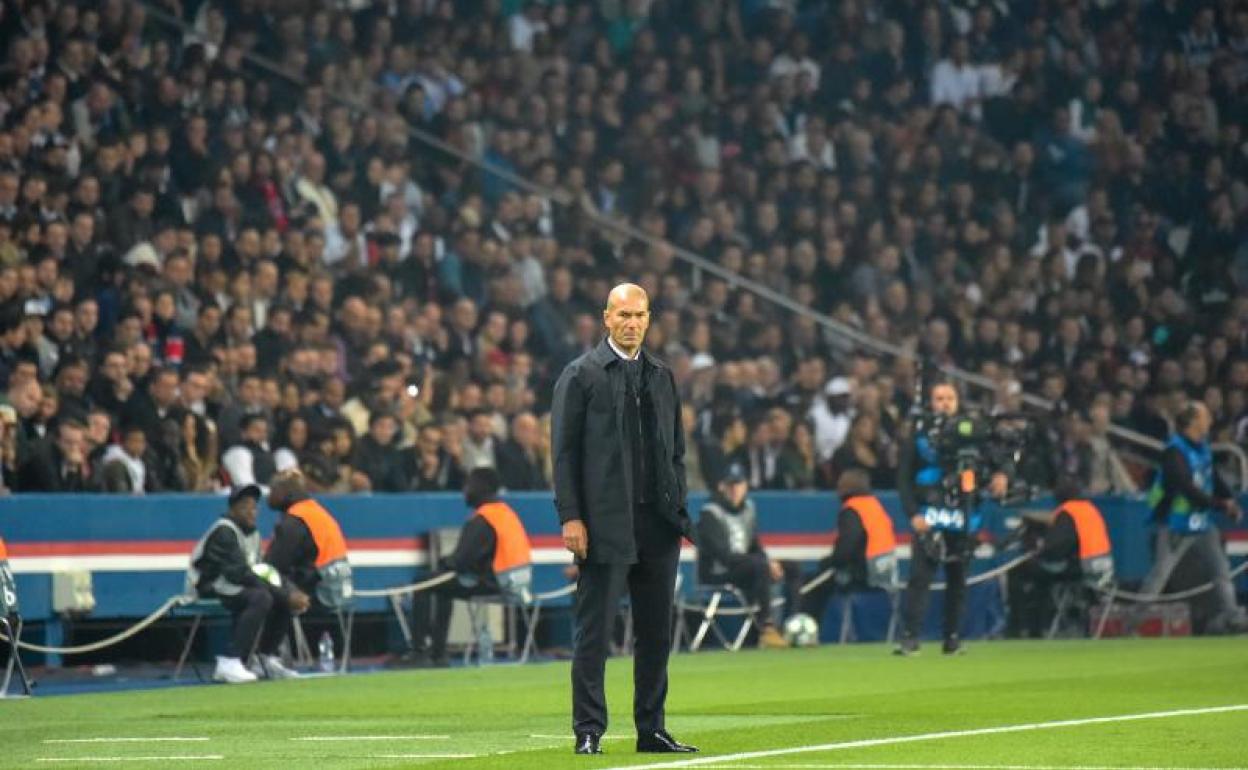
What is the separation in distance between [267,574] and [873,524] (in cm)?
632

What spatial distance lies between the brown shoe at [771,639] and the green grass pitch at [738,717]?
1.60m

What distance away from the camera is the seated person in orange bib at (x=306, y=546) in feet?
71.1

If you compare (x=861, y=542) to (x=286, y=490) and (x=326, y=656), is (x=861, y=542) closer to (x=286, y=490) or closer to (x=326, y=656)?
(x=326, y=656)

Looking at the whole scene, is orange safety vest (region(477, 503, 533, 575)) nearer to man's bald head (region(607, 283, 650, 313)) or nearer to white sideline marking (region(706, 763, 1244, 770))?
man's bald head (region(607, 283, 650, 313))

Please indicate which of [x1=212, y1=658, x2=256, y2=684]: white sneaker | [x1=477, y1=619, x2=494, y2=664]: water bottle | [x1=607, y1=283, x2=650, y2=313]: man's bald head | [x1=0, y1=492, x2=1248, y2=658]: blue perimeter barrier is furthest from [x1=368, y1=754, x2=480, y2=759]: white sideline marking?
[x1=477, y1=619, x2=494, y2=664]: water bottle

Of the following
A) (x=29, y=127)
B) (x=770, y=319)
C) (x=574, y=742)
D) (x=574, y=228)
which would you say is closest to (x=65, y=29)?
(x=29, y=127)

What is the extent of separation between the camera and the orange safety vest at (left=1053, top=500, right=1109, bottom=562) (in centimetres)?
2566

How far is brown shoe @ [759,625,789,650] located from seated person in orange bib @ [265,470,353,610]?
168 inches

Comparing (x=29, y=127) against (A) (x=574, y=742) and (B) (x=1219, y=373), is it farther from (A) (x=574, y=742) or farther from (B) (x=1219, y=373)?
(B) (x=1219, y=373)

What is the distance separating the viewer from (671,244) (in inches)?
1179

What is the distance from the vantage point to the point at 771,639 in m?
24.7

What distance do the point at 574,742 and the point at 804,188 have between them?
17.8 metres

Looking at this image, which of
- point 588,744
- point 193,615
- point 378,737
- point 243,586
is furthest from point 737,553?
point 588,744

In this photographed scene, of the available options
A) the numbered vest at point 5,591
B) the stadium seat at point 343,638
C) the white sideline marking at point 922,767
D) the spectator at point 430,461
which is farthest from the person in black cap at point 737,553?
the white sideline marking at point 922,767
